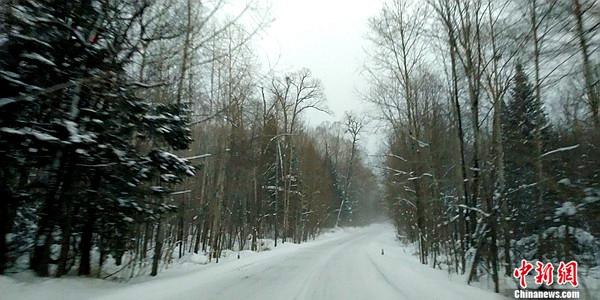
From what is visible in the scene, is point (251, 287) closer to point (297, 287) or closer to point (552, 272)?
point (297, 287)

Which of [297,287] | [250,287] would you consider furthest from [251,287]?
[297,287]

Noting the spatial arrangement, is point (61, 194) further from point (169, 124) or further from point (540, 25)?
point (540, 25)

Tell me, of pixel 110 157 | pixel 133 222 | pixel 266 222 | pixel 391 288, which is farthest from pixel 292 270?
pixel 266 222

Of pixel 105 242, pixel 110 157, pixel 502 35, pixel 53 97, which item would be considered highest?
pixel 502 35

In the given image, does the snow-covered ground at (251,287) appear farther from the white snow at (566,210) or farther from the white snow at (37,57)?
the white snow at (37,57)

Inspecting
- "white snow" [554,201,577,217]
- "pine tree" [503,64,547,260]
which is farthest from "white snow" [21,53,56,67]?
"white snow" [554,201,577,217]

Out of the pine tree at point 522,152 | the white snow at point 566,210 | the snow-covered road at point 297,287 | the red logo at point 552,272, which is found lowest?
the snow-covered road at point 297,287

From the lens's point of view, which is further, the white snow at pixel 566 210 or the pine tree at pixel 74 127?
the pine tree at pixel 74 127

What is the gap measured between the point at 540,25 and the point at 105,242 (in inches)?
426

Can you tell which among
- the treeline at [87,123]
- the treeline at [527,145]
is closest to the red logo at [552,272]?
the treeline at [527,145]

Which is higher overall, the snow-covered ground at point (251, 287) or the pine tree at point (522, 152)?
the pine tree at point (522, 152)

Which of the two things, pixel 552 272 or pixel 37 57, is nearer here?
pixel 552 272

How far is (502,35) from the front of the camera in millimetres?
10844

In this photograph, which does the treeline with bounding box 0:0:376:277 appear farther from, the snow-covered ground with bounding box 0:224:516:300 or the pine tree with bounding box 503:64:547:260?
the pine tree with bounding box 503:64:547:260
